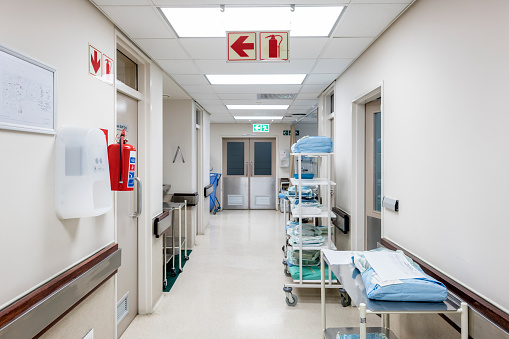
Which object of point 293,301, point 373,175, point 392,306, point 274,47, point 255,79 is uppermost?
point 255,79

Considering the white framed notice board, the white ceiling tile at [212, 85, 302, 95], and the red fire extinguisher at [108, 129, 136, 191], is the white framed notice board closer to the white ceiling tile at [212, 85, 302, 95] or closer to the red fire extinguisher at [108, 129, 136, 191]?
the red fire extinguisher at [108, 129, 136, 191]

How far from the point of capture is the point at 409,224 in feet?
7.66

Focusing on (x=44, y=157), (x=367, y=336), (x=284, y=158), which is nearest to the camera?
(x=44, y=157)

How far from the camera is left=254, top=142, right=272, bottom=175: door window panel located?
10.1 m

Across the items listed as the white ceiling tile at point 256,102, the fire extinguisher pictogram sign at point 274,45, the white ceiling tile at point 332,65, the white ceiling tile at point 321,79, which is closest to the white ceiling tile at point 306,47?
the white ceiling tile at point 332,65

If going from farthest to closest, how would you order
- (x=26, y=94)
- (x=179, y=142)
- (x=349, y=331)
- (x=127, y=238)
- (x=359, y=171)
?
(x=179, y=142) < (x=359, y=171) < (x=127, y=238) < (x=349, y=331) < (x=26, y=94)

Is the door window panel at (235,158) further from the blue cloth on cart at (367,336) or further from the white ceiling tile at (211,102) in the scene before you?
the blue cloth on cart at (367,336)

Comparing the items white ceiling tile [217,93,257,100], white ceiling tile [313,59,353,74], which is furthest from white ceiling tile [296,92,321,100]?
white ceiling tile [313,59,353,74]

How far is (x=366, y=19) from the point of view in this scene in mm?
2477

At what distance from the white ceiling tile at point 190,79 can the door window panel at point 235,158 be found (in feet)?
18.0

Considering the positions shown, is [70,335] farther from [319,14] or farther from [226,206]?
[226,206]

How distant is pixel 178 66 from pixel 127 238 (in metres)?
1.99

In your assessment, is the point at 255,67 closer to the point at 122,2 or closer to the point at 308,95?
the point at 122,2

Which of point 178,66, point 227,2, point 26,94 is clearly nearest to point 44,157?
point 26,94
